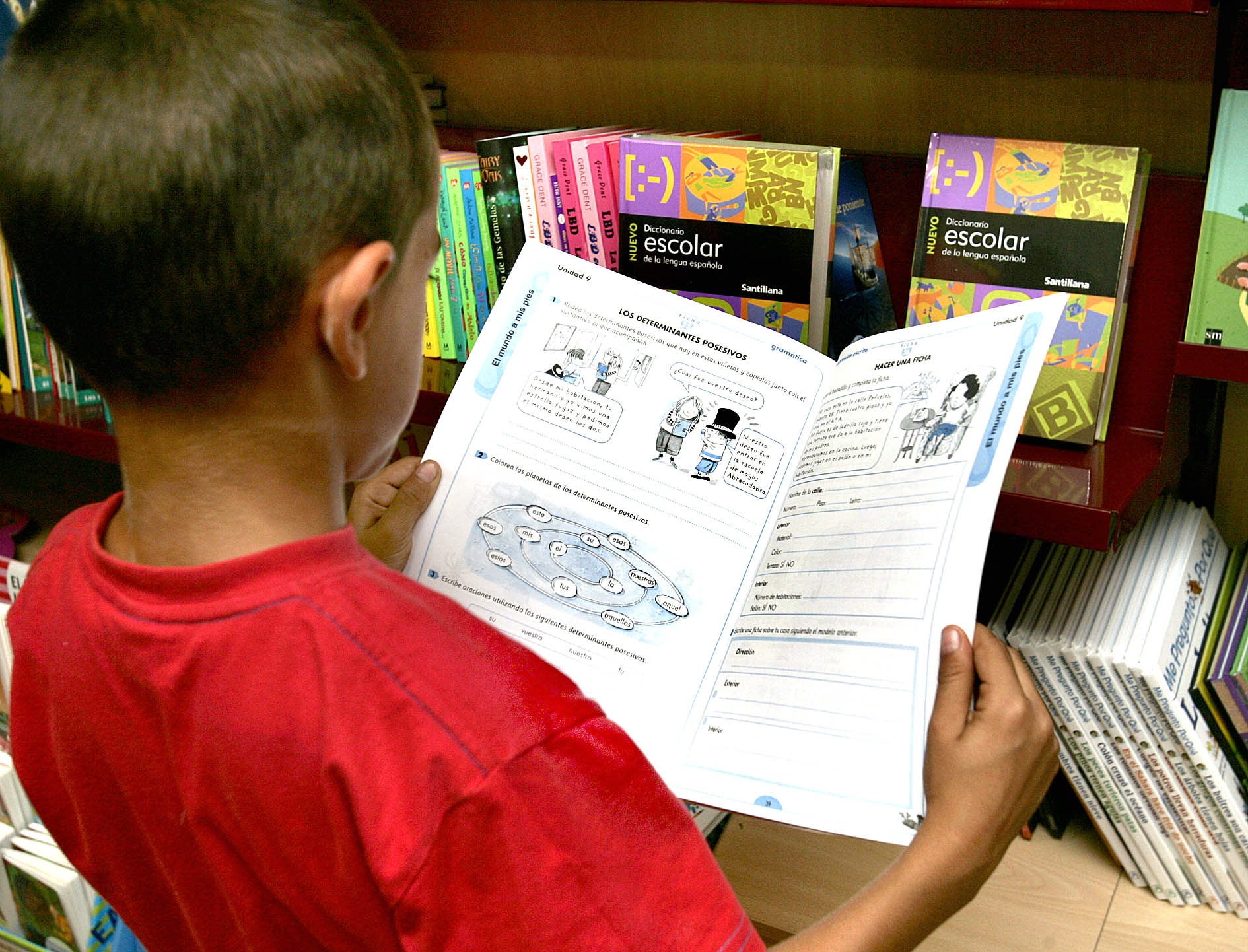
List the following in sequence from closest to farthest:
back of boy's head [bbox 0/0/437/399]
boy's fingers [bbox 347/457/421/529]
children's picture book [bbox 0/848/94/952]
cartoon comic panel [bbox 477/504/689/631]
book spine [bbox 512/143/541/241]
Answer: back of boy's head [bbox 0/0/437/399], cartoon comic panel [bbox 477/504/689/631], boy's fingers [bbox 347/457/421/529], book spine [bbox 512/143/541/241], children's picture book [bbox 0/848/94/952]

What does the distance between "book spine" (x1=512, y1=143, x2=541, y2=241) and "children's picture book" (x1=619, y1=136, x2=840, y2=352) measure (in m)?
0.10

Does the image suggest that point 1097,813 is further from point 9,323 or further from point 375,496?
point 9,323

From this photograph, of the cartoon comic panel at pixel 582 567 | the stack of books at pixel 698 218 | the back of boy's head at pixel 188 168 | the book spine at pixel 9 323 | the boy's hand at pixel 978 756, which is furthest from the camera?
the book spine at pixel 9 323

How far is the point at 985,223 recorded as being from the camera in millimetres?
985

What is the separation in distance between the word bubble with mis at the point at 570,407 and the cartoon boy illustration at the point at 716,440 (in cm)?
7

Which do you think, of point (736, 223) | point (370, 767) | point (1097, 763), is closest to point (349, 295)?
point (370, 767)

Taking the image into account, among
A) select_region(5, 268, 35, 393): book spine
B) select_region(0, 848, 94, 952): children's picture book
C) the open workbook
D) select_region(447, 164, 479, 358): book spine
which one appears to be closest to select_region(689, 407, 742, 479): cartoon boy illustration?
the open workbook

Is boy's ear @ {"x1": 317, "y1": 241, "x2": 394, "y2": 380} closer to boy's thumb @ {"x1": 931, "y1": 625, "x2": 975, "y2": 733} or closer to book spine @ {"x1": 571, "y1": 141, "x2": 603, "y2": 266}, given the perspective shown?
boy's thumb @ {"x1": 931, "y1": 625, "x2": 975, "y2": 733}

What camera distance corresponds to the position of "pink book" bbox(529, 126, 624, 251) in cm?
114

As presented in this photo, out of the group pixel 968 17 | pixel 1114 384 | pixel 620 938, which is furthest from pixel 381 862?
pixel 968 17

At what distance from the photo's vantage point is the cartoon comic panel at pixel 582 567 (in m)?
0.81

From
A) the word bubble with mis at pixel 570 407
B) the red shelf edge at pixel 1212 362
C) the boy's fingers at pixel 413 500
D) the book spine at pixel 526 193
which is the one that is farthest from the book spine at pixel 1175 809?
the book spine at pixel 526 193

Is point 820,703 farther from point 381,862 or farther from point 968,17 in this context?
point 968,17

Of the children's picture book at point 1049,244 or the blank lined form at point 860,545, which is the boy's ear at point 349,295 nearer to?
the blank lined form at point 860,545
